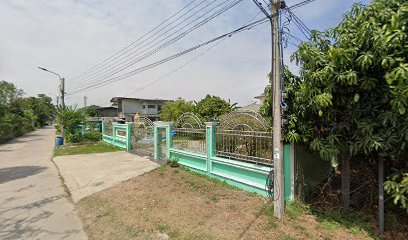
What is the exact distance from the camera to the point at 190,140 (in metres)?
8.01

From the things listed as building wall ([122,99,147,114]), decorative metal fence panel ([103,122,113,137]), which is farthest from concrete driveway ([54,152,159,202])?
building wall ([122,99,147,114])

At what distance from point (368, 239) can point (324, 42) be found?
130 inches

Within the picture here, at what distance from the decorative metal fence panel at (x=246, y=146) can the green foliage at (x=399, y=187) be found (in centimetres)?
230

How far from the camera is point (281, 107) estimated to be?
4.28m

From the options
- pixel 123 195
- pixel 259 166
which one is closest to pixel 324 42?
pixel 259 166

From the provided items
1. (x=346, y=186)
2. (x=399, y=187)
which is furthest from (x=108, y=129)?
(x=399, y=187)

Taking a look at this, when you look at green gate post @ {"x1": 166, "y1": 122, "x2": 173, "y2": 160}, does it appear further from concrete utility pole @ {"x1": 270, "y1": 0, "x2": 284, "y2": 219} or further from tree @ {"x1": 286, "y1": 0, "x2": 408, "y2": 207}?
tree @ {"x1": 286, "y1": 0, "x2": 408, "y2": 207}

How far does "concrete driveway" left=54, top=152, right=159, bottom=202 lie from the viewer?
693 cm

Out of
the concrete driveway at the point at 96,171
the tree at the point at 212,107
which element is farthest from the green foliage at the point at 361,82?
the tree at the point at 212,107

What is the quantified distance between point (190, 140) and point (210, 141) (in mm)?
1237

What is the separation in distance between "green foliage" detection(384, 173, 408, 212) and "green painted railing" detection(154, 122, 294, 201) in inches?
68.8

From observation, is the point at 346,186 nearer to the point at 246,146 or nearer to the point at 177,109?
the point at 246,146

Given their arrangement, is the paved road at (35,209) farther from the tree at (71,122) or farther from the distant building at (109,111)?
the distant building at (109,111)

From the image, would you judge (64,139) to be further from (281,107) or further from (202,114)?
(281,107)
